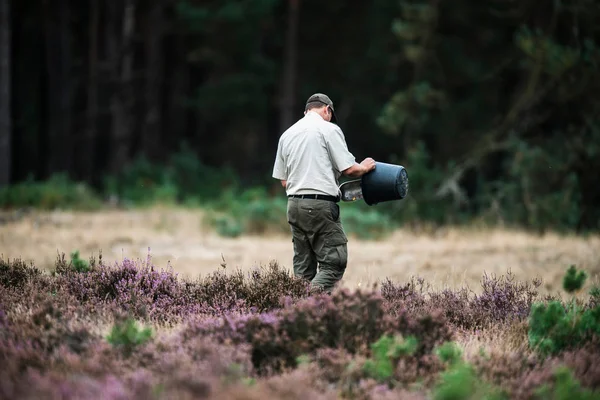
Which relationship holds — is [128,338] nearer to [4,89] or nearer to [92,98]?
[4,89]

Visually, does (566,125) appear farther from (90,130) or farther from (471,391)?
(90,130)

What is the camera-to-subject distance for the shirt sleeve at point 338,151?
7.51 meters

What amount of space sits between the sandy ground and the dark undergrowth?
10.4 ft

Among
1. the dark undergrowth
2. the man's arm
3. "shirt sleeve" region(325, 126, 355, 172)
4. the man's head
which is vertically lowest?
the dark undergrowth

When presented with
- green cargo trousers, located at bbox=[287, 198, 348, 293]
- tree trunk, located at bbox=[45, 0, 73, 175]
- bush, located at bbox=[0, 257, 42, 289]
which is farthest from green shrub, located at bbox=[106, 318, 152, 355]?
tree trunk, located at bbox=[45, 0, 73, 175]

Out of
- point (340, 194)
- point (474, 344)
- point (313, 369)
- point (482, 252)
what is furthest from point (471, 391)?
point (482, 252)

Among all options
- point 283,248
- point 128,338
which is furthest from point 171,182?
point 128,338

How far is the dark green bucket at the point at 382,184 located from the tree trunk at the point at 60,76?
27555 millimetres

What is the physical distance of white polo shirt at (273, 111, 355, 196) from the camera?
24.8ft

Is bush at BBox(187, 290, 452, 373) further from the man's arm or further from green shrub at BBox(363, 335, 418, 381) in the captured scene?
the man's arm

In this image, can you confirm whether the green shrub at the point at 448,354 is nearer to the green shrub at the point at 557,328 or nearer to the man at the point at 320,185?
the green shrub at the point at 557,328

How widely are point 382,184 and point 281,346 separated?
2.38 m

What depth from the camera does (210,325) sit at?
20.0 feet

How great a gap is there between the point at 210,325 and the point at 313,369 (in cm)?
101
